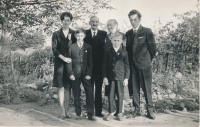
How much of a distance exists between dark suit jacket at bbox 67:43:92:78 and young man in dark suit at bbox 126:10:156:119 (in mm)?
558

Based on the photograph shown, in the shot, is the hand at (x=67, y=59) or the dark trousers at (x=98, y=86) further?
the dark trousers at (x=98, y=86)

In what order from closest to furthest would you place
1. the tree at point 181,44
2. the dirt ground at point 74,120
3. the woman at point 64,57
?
1. the dirt ground at point 74,120
2. the woman at point 64,57
3. the tree at point 181,44

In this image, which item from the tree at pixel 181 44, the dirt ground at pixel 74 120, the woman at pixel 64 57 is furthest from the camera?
the tree at pixel 181 44

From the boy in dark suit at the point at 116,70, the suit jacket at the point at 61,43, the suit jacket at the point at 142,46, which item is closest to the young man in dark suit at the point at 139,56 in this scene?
the suit jacket at the point at 142,46

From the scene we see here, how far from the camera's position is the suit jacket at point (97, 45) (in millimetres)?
3377

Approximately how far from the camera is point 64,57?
3295 mm

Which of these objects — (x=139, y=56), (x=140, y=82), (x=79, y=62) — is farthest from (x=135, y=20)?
(x=79, y=62)

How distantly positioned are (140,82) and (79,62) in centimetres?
85

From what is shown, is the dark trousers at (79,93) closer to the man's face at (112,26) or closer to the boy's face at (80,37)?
the boy's face at (80,37)

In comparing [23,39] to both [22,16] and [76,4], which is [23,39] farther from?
[76,4]

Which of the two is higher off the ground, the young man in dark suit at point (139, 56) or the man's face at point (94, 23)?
the man's face at point (94, 23)

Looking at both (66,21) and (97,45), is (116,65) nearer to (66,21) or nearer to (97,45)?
(97,45)

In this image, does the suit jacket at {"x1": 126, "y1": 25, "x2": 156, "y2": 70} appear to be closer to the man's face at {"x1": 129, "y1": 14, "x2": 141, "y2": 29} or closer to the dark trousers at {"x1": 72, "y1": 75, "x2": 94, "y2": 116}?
the man's face at {"x1": 129, "y1": 14, "x2": 141, "y2": 29}

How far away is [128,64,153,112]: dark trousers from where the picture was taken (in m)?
3.33
